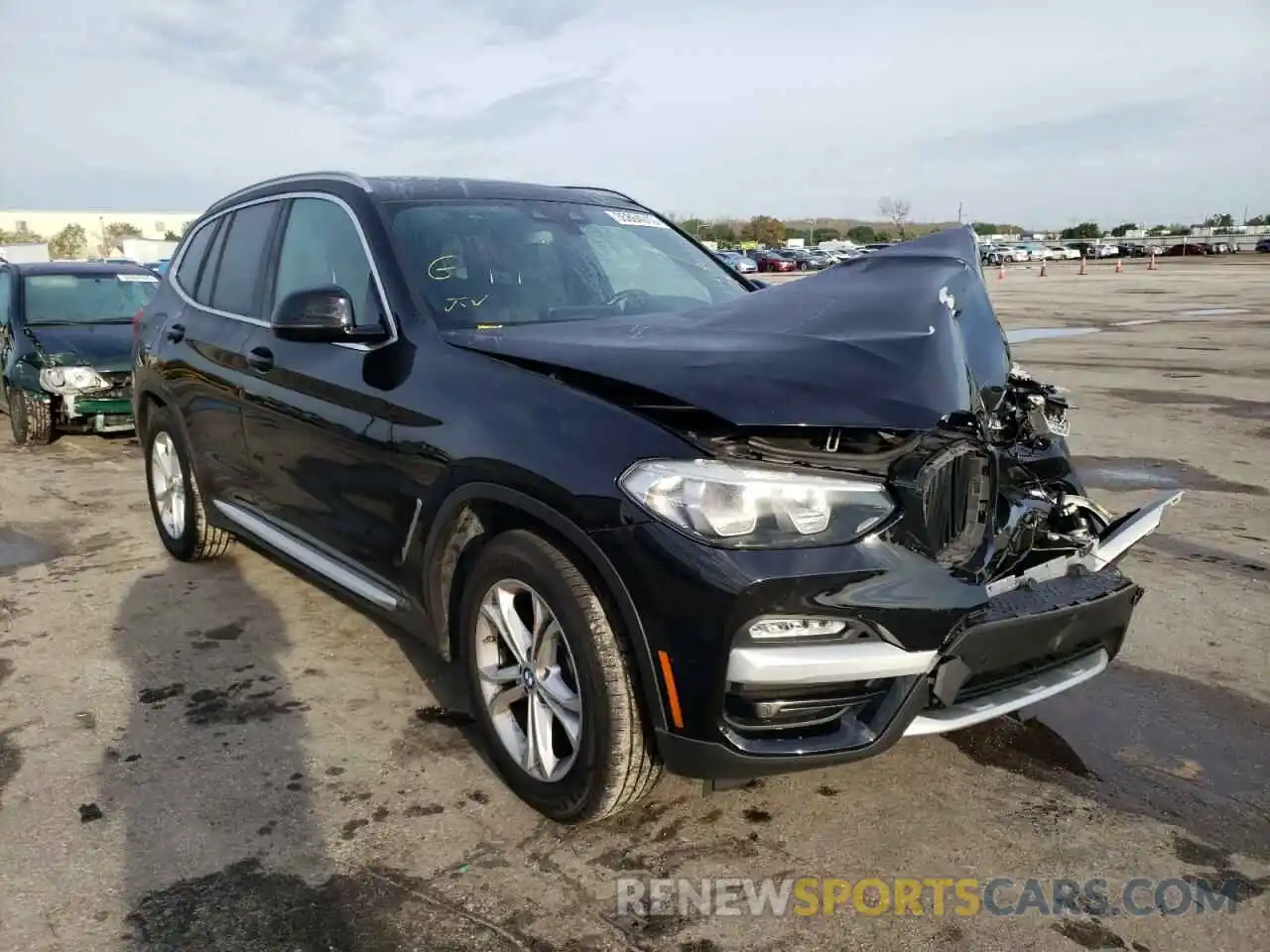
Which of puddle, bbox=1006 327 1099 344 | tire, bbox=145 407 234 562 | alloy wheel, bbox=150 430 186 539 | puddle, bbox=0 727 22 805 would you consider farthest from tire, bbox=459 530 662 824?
puddle, bbox=1006 327 1099 344

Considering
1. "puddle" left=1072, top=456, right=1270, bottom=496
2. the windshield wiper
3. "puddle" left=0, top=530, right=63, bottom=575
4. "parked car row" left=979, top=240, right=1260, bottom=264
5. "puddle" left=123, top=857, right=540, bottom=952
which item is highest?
"parked car row" left=979, top=240, right=1260, bottom=264

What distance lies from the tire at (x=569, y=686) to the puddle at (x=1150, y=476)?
14.6ft

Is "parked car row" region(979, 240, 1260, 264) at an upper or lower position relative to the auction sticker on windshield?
upper

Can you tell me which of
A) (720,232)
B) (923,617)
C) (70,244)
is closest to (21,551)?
(923,617)

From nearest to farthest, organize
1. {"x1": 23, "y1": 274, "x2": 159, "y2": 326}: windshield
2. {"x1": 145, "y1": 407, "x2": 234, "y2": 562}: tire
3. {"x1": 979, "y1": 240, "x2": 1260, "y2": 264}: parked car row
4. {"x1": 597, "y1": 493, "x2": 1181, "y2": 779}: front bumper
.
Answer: {"x1": 597, "y1": 493, "x2": 1181, "y2": 779}: front bumper
{"x1": 145, "y1": 407, "x2": 234, "y2": 562}: tire
{"x1": 23, "y1": 274, "x2": 159, "y2": 326}: windshield
{"x1": 979, "y1": 240, "x2": 1260, "y2": 264}: parked car row

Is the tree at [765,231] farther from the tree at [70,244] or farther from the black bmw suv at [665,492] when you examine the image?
the black bmw suv at [665,492]

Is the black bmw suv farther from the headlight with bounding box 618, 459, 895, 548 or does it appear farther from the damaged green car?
the damaged green car

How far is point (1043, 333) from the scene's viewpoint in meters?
16.9

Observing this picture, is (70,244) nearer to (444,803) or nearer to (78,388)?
(78,388)

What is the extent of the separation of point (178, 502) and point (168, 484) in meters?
0.20

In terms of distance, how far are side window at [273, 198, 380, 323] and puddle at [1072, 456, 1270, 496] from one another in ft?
14.8

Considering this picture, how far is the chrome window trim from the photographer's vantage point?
10.6 feet

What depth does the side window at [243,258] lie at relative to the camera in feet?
14.0

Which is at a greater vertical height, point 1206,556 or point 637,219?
point 637,219
